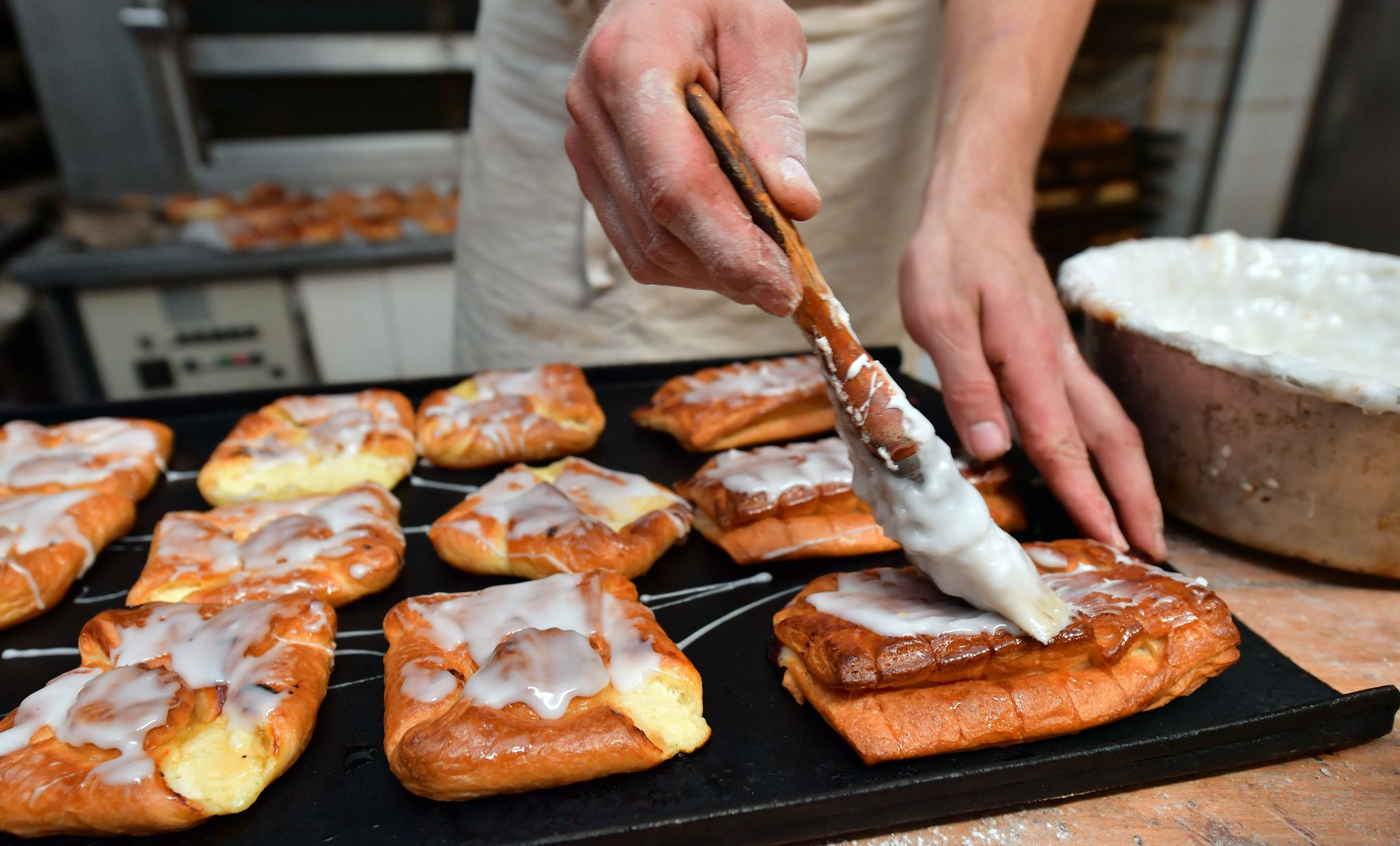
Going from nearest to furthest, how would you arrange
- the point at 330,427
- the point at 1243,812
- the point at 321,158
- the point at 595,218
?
the point at 1243,812
the point at 330,427
the point at 595,218
the point at 321,158

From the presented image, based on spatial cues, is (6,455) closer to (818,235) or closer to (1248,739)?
(818,235)

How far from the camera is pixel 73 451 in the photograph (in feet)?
6.94

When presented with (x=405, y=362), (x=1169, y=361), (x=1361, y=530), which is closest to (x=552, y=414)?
(x=1169, y=361)

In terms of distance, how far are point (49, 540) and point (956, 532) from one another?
72.0 inches

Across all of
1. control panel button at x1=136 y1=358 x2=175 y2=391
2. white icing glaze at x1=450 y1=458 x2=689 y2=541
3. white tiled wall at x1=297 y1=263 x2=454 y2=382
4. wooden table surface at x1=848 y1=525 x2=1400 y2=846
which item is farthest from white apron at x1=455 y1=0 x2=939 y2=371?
control panel button at x1=136 y1=358 x2=175 y2=391

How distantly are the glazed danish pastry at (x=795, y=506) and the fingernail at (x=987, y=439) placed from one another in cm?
12

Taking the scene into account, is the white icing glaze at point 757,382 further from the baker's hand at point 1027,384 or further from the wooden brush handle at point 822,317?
the wooden brush handle at point 822,317

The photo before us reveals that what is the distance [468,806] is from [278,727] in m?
0.32

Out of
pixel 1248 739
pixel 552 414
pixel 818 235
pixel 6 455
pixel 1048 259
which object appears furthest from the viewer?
pixel 1048 259

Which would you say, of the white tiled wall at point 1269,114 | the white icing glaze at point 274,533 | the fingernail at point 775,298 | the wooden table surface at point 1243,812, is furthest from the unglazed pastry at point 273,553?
the white tiled wall at point 1269,114

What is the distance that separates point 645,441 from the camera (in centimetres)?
234

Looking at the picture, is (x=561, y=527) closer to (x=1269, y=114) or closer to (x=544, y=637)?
(x=544, y=637)

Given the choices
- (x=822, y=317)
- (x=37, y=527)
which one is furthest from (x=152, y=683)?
(x=822, y=317)

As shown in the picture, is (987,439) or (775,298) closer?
(775,298)
